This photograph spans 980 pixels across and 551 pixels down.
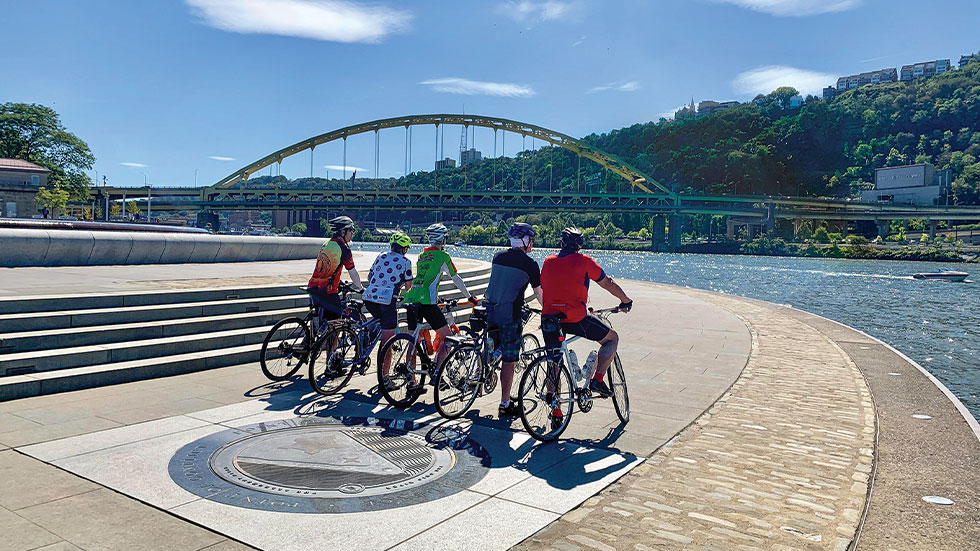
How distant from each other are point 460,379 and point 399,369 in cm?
78

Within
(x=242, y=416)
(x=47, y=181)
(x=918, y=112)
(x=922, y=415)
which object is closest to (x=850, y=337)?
(x=922, y=415)

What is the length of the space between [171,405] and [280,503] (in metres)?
3.25

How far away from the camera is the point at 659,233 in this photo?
395 feet

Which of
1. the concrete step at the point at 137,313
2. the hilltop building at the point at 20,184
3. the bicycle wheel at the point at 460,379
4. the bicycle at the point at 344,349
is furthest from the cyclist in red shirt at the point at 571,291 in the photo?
the hilltop building at the point at 20,184

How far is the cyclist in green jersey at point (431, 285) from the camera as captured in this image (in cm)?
790

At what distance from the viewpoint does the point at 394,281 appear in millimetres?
8219

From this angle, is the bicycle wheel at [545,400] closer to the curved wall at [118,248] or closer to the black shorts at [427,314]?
the black shorts at [427,314]

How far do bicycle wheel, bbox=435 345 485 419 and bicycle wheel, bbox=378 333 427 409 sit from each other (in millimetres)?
519

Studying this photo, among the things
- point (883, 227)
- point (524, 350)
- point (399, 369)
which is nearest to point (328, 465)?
point (399, 369)

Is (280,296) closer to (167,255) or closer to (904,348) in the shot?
(167,255)

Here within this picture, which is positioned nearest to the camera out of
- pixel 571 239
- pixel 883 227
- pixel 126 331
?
pixel 571 239

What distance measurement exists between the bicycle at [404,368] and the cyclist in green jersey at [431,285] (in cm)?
15

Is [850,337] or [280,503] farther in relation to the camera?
[850,337]

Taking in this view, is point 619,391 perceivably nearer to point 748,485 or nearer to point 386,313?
point 748,485
